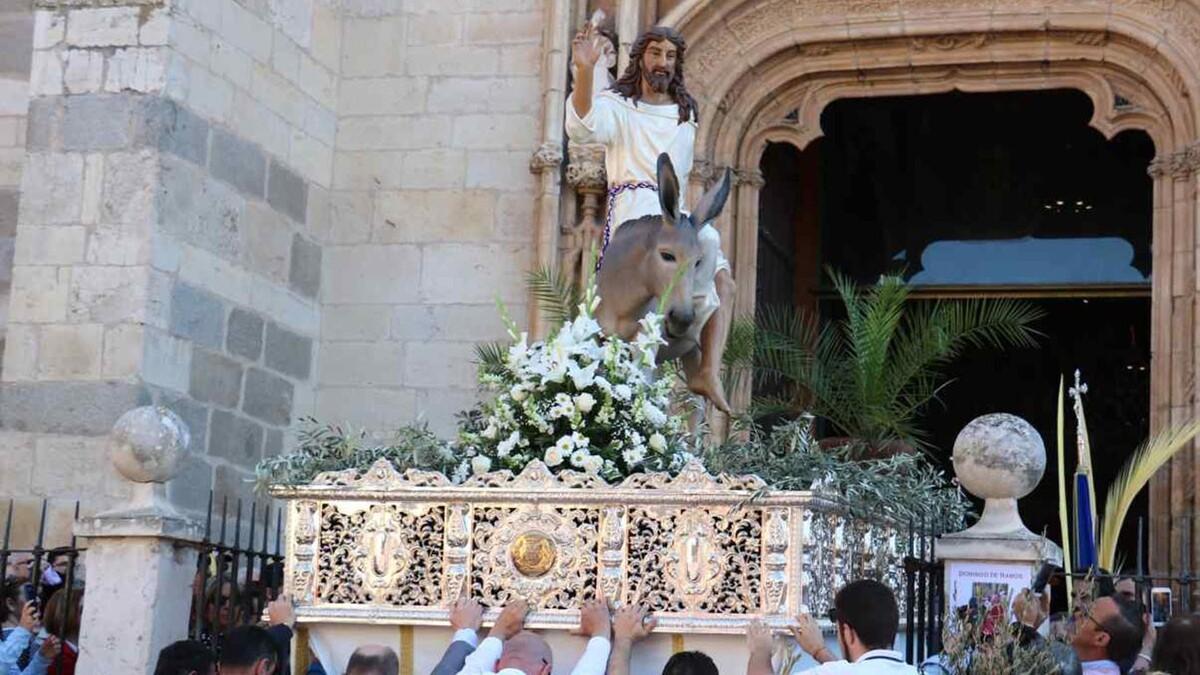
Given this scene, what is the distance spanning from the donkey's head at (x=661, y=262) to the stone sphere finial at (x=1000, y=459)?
1.34 meters

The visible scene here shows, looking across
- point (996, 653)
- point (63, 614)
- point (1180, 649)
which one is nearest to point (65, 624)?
point (63, 614)

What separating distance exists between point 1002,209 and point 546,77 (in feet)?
19.5

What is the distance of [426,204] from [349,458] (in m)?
6.24

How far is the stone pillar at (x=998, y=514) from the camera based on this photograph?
7.73m

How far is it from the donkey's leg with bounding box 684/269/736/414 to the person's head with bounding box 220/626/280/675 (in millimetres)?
3100

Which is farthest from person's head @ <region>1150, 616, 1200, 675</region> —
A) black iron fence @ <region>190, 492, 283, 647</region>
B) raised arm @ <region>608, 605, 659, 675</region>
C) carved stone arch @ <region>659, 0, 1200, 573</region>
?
carved stone arch @ <region>659, 0, 1200, 573</region>

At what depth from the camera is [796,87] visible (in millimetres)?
14297

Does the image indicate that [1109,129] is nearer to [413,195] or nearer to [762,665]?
[413,195]

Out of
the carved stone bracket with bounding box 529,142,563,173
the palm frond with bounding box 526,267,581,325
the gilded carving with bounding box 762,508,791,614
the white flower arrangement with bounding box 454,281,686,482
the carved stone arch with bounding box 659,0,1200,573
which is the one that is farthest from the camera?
the carved stone bracket with bounding box 529,142,563,173

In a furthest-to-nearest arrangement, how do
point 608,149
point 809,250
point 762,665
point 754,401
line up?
1. point 809,250
2. point 754,401
3. point 608,149
4. point 762,665

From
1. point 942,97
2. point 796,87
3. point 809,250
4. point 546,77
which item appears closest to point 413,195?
point 546,77

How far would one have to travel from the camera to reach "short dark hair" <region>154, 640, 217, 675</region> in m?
6.16

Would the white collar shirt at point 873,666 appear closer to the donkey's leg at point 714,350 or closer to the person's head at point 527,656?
the person's head at point 527,656

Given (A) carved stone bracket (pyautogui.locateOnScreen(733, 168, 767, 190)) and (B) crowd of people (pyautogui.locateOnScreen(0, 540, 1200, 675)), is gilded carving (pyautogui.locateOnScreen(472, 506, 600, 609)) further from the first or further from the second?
(A) carved stone bracket (pyautogui.locateOnScreen(733, 168, 767, 190))
